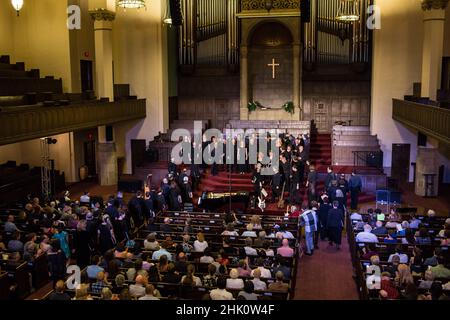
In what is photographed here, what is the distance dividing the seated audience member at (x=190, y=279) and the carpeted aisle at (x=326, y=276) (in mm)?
2825

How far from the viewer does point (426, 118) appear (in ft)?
54.9

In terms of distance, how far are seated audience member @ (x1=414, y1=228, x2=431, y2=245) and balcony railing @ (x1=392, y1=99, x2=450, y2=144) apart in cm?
390

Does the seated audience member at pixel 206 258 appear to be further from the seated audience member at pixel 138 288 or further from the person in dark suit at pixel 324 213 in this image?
the person in dark suit at pixel 324 213

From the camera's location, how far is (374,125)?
23.3 metres

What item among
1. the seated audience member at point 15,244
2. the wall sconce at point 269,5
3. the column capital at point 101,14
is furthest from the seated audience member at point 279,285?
the wall sconce at point 269,5

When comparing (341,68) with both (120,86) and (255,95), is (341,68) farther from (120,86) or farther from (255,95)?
(120,86)

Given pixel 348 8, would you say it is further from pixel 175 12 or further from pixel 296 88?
pixel 175 12

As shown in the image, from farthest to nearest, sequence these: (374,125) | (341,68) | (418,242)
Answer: (341,68)
(374,125)
(418,242)

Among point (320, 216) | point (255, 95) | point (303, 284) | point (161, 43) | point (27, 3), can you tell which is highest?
point (27, 3)

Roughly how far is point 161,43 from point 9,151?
27.6ft

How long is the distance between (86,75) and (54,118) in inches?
320

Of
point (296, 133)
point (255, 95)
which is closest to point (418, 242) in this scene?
point (296, 133)

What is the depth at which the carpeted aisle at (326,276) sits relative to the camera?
11.2m

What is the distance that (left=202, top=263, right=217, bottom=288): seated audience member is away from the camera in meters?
9.21
